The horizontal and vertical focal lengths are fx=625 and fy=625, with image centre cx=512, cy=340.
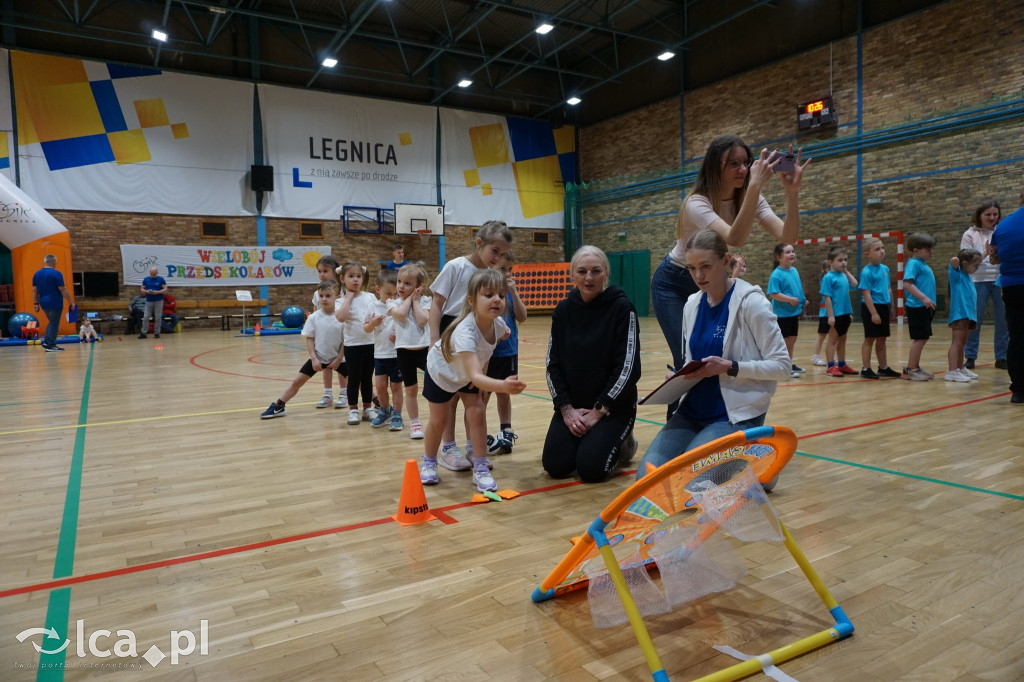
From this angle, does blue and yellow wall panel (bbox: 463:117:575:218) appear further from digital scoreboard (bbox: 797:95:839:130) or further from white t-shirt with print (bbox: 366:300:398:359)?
white t-shirt with print (bbox: 366:300:398:359)

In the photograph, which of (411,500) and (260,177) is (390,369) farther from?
(260,177)

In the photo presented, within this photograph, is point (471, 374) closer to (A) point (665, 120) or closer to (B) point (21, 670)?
(B) point (21, 670)

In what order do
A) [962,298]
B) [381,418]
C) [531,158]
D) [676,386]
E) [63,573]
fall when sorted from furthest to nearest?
[531,158], [962,298], [381,418], [676,386], [63,573]

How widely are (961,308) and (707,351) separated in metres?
4.47

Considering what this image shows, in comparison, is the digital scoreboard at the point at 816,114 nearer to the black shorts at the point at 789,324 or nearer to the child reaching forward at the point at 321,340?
the black shorts at the point at 789,324

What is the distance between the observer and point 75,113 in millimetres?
14375

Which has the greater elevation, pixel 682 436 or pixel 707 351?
pixel 707 351

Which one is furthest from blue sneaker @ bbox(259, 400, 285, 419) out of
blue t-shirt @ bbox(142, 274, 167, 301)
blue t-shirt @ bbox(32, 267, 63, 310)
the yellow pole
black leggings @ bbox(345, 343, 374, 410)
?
blue t-shirt @ bbox(142, 274, 167, 301)

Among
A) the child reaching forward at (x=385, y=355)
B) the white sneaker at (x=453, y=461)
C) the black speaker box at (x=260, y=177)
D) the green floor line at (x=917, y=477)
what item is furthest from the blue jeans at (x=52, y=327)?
the green floor line at (x=917, y=477)

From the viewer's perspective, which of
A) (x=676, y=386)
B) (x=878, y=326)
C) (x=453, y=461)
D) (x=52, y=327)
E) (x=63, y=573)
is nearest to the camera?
(x=63, y=573)

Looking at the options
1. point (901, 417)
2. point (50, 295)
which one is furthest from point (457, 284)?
point (50, 295)

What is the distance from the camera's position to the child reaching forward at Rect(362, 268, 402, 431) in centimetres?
445

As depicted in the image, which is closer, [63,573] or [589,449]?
[63,573]

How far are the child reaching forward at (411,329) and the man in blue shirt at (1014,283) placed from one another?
168 inches
